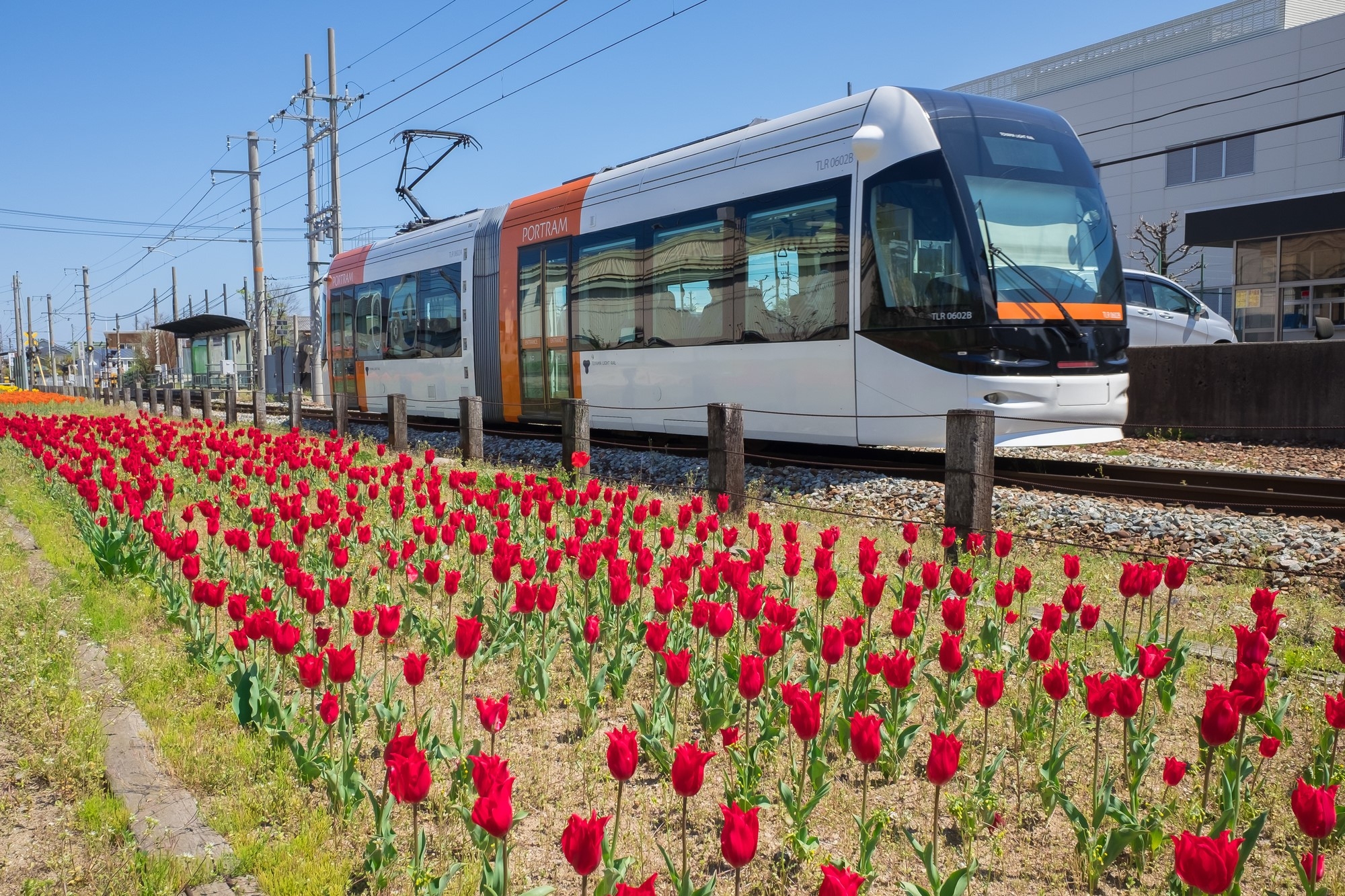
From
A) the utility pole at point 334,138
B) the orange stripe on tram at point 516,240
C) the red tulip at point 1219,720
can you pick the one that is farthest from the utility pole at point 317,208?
the red tulip at point 1219,720

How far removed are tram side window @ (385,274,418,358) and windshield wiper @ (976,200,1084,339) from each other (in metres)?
11.2

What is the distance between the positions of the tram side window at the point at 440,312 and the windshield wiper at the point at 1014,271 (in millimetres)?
9478

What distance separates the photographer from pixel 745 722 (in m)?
3.39

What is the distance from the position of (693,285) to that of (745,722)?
28.9ft

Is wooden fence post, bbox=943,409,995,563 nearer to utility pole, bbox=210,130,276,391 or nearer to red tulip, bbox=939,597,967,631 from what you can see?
red tulip, bbox=939,597,967,631

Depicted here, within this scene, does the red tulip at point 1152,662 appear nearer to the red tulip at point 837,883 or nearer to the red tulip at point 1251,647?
the red tulip at point 1251,647

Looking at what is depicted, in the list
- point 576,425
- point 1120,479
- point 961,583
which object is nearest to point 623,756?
point 961,583

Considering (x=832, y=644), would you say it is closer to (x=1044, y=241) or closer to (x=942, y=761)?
(x=942, y=761)

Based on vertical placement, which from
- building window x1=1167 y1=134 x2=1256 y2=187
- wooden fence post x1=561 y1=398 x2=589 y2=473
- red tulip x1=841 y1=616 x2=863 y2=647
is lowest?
red tulip x1=841 y1=616 x2=863 y2=647

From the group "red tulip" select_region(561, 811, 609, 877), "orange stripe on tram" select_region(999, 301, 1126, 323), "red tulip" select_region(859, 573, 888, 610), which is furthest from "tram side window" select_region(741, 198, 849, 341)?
"red tulip" select_region(561, 811, 609, 877)

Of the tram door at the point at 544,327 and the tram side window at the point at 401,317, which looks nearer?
the tram door at the point at 544,327

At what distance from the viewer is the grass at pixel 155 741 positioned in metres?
2.67

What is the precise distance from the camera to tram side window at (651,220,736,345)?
37.1 feet

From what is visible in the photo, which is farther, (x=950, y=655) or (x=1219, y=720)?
(x=950, y=655)
